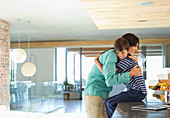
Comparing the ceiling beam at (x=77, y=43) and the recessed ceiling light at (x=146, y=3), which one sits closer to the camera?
the recessed ceiling light at (x=146, y=3)

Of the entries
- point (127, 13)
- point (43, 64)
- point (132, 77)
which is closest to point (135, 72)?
point (132, 77)

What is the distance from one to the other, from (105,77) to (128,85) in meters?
0.21

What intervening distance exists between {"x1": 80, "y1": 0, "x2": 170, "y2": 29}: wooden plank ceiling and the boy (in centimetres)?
180

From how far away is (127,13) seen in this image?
14.8 ft

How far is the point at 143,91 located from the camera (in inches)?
82.0

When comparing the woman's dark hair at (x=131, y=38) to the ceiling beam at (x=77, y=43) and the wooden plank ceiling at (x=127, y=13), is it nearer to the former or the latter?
the wooden plank ceiling at (x=127, y=13)

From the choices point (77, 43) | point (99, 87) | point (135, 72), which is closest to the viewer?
point (135, 72)

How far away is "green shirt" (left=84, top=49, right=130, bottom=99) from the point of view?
6.51 ft

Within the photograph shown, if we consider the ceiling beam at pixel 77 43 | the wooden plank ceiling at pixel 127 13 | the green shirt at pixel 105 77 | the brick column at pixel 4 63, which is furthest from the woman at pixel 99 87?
the ceiling beam at pixel 77 43

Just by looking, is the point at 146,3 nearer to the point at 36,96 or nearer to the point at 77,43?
the point at 36,96

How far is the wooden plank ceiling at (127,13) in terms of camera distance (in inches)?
152

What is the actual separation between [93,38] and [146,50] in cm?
229

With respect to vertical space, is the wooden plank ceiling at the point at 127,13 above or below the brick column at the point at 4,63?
above

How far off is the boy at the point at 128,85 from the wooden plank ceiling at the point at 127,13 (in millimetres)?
1798
